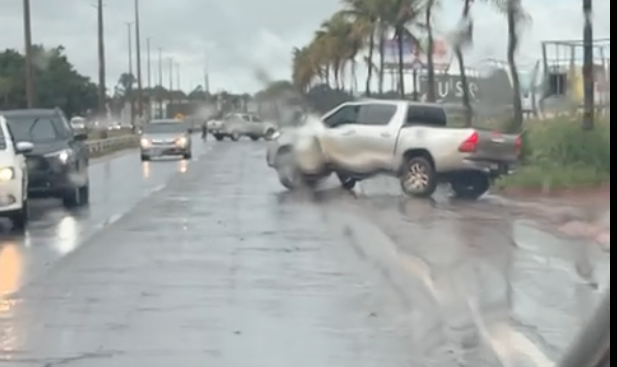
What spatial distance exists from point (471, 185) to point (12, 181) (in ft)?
34.3

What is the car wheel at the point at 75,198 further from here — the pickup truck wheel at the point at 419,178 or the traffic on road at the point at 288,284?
the pickup truck wheel at the point at 419,178

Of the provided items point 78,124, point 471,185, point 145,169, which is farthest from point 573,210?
point 78,124

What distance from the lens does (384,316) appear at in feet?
38.3

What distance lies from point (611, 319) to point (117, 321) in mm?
6554

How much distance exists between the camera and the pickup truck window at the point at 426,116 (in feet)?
93.9

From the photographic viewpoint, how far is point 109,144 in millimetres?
67062

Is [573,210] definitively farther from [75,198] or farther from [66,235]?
[75,198]

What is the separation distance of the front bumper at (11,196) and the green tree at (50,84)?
46.8 m

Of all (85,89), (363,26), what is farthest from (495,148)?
(85,89)

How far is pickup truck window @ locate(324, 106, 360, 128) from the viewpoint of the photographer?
29578mm

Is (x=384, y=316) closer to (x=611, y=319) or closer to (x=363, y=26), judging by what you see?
(x=611, y=319)

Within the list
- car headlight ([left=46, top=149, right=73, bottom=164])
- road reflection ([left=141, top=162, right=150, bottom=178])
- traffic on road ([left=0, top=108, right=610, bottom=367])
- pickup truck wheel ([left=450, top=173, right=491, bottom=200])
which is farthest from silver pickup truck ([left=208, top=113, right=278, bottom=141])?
traffic on road ([left=0, top=108, right=610, bottom=367])

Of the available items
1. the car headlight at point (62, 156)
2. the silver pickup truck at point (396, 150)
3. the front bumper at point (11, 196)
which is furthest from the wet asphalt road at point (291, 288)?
the silver pickup truck at point (396, 150)

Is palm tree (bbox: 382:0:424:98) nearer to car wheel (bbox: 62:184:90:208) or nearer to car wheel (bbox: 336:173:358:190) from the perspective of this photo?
car wheel (bbox: 336:173:358:190)
